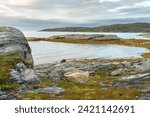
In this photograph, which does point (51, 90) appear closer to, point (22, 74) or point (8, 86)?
point (8, 86)

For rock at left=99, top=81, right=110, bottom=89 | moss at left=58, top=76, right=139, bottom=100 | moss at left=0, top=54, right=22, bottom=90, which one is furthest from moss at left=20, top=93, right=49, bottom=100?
rock at left=99, top=81, right=110, bottom=89

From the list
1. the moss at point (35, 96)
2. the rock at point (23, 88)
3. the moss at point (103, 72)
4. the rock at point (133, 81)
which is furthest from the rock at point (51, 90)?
the moss at point (103, 72)

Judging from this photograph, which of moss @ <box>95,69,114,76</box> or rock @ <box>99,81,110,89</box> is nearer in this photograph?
rock @ <box>99,81,110,89</box>

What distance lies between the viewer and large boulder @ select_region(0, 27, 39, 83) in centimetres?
4281

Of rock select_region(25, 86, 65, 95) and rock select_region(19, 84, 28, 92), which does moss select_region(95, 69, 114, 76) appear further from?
rock select_region(19, 84, 28, 92)

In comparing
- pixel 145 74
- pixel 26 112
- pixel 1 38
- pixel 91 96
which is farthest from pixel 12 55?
pixel 26 112

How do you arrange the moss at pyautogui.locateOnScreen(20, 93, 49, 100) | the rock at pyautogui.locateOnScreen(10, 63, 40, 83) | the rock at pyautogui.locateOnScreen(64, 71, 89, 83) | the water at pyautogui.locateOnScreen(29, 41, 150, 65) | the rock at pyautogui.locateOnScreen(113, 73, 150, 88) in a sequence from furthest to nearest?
the water at pyautogui.locateOnScreen(29, 41, 150, 65), the rock at pyautogui.locateOnScreen(64, 71, 89, 83), the rock at pyautogui.locateOnScreen(113, 73, 150, 88), the rock at pyautogui.locateOnScreen(10, 63, 40, 83), the moss at pyautogui.locateOnScreen(20, 93, 49, 100)

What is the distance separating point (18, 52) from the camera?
51.0 m

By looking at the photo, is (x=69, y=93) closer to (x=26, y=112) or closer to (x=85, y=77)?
(x=85, y=77)

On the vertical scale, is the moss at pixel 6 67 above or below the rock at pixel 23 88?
above

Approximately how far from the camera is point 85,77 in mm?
49156

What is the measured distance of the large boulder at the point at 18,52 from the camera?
4281 cm

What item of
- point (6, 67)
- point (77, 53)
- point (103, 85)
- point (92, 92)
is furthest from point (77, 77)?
point (77, 53)

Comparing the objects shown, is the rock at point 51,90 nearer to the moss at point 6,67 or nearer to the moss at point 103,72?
the moss at point 6,67
